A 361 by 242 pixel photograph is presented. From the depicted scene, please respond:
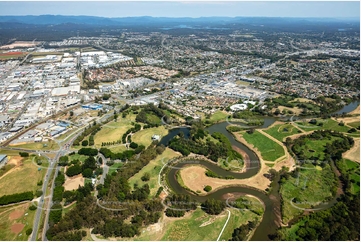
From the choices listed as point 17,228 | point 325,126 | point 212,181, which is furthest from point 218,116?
point 17,228

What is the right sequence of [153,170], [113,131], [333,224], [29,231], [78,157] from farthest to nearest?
[113,131] → [78,157] → [153,170] → [333,224] → [29,231]

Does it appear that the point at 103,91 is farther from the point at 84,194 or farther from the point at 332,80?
the point at 332,80

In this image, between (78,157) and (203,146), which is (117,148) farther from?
(203,146)

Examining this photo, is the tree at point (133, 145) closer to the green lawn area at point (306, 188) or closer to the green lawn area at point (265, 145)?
the green lawn area at point (265, 145)

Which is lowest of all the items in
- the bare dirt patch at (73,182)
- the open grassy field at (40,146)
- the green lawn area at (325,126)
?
Answer: the bare dirt patch at (73,182)

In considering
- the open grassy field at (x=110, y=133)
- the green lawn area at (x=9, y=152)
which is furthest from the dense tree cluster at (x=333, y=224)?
the green lawn area at (x=9, y=152)
